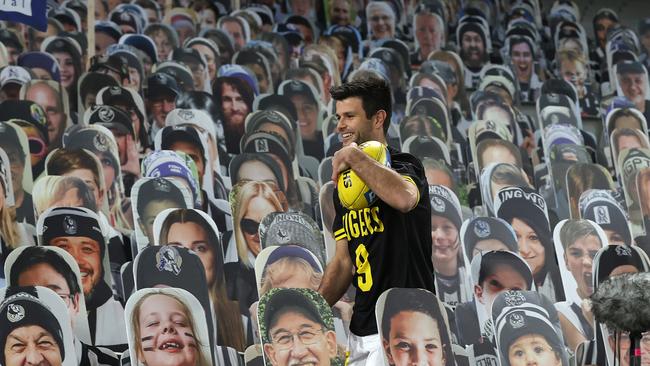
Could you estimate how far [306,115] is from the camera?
7.22 m

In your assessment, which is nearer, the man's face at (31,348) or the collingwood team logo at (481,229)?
the man's face at (31,348)

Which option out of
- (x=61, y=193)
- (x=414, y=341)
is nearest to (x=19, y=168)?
(x=61, y=193)

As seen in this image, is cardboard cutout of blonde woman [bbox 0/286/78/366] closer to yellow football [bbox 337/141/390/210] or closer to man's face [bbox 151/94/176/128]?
yellow football [bbox 337/141/390/210]

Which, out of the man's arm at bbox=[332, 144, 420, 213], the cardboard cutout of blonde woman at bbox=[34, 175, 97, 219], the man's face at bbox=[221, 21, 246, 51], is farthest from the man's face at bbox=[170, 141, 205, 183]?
the man's face at bbox=[221, 21, 246, 51]

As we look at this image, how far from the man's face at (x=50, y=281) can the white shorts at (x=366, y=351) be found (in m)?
1.44

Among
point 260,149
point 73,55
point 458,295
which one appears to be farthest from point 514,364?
point 73,55

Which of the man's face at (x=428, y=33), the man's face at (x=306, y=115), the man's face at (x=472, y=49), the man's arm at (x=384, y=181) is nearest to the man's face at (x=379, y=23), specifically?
the man's face at (x=428, y=33)

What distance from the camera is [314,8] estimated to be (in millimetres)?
10539

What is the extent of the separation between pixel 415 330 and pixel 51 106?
10.7 feet

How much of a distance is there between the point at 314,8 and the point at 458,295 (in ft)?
18.5

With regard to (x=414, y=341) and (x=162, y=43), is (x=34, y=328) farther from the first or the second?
(x=162, y=43)

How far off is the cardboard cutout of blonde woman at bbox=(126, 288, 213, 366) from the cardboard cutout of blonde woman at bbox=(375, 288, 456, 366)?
0.71m

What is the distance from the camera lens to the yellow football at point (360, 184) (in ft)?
10.3

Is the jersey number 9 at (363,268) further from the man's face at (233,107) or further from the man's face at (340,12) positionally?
the man's face at (340,12)
